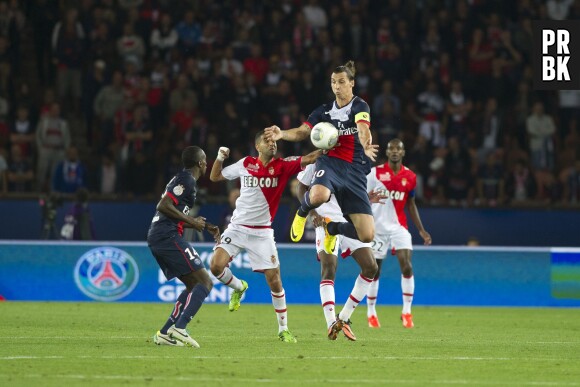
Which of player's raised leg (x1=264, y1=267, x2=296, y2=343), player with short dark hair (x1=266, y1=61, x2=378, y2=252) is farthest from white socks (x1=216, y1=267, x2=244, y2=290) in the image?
player with short dark hair (x1=266, y1=61, x2=378, y2=252)

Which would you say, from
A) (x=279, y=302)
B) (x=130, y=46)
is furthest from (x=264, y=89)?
(x=279, y=302)

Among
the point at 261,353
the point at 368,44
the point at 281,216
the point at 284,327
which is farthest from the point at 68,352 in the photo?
the point at 368,44

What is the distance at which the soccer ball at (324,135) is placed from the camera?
39.3ft

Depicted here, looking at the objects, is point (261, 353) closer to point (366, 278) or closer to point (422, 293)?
point (366, 278)

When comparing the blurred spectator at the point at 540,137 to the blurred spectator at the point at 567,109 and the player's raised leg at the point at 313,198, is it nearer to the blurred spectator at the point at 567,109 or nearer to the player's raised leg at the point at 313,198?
the blurred spectator at the point at 567,109

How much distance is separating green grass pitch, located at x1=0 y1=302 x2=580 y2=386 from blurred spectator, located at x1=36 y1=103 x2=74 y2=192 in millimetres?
6112

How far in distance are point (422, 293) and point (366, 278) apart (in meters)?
8.02

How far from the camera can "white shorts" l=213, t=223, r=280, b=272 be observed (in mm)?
12922

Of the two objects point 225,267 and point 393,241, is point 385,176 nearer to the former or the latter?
point 393,241

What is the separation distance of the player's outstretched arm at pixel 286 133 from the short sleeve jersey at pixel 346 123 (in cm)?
15

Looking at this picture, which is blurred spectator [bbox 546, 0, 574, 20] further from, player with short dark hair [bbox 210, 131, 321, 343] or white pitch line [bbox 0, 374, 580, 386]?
white pitch line [bbox 0, 374, 580, 386]

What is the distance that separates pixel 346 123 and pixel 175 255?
227cm

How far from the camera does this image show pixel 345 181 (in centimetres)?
1237

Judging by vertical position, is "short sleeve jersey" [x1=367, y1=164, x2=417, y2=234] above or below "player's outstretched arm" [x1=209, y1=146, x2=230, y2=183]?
below
